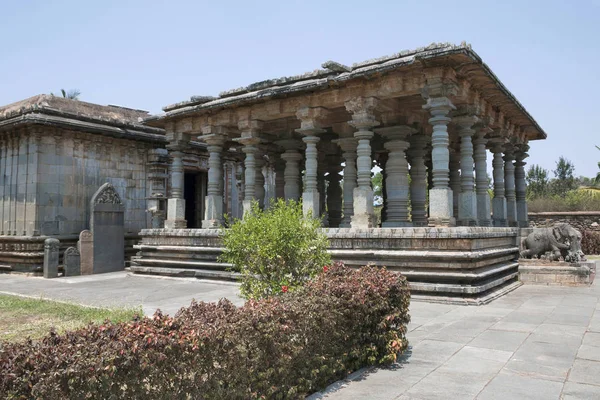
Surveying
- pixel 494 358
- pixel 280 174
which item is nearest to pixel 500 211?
pixel 280 174

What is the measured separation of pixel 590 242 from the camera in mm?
24922

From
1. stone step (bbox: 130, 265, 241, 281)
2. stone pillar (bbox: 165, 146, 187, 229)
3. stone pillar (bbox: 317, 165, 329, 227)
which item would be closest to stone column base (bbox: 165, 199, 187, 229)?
stone pillar (bbox: 165, 146, 187, 229)

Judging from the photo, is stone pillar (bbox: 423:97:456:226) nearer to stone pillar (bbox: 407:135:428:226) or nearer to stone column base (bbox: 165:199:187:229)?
stone pillar (bbox: 407:135:428:226)

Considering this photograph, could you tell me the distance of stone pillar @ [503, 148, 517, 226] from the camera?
54.9 ft

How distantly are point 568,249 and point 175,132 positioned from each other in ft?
39.4

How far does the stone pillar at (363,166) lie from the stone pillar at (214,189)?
4.82 metres

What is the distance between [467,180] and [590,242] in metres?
17.4

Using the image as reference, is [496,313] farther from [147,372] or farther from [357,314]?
[147,372]

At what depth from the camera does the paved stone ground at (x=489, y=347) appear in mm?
4254

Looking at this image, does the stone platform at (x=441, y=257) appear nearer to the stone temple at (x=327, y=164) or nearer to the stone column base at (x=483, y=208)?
the stone temple at (x=327, y=164)

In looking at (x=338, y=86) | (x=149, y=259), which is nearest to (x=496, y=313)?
(x=338, y=86)

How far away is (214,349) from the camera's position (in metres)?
3.33

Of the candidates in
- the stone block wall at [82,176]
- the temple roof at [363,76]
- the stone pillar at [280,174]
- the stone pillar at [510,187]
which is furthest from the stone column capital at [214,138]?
the stone pillar at [510,187]

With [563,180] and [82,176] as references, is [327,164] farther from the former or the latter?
[563,180]
